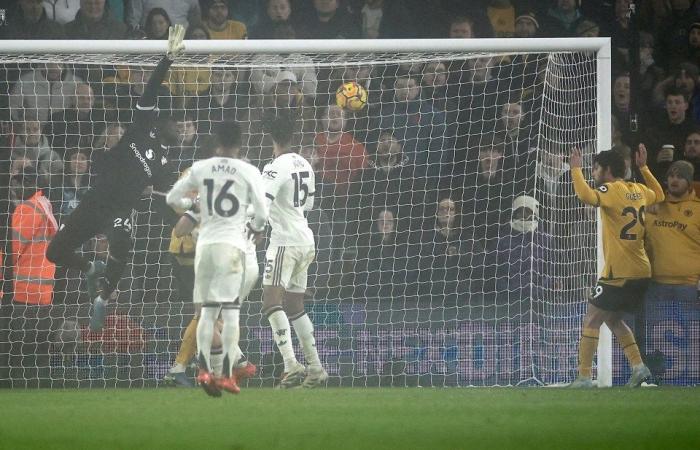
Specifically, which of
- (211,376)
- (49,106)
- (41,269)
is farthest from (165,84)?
(211,376)

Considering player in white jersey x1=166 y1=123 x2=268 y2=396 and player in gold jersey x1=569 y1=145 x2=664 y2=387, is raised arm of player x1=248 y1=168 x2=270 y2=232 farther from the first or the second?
player in gold jersey x1=569 y1=145 x2=664 y2=387

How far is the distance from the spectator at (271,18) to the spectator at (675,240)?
4.05m

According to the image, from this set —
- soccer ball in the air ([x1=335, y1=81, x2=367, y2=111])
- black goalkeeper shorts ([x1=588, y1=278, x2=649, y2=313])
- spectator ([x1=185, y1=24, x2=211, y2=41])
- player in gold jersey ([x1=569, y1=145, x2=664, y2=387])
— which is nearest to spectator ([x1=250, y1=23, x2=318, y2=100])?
soccer ball in the air ([x1=335, y1=81, x2=367, y2=111])

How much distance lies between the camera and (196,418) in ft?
25.3

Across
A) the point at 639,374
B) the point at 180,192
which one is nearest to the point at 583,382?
the point at 639,374

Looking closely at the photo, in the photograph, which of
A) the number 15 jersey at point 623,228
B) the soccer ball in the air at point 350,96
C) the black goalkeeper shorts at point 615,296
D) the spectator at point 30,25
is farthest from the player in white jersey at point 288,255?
the spectator at point 30,25

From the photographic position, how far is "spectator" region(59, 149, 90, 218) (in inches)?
458

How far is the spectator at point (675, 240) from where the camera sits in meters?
11.4

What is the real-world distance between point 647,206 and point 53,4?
20.0 ft

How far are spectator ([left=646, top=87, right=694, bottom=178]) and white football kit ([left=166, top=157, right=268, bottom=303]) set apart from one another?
4.89m

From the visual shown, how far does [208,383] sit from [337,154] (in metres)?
3.70

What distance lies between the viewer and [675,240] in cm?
1157

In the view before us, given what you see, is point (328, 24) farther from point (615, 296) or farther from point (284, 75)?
point (615, 296)

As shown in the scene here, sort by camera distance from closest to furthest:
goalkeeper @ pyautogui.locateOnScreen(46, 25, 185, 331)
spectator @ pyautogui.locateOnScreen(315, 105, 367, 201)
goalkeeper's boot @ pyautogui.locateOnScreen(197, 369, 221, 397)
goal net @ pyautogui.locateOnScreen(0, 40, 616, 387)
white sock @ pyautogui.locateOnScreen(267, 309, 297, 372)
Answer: goalkeeper's boot @ pyautogui.locateOnScreen(197, 369, 221, 397) → white sock @ pyautogui.locateOnScreen(267, 309, 297, 372) → goalkeeper @ pyautogui.locateOnScreen(46, 25, 185, 331) → goal net @ pyautogui.locateOnScreen(0, 40, 616, 387) → spectator @ pyautogui.locateOnScreen(315, 105, 367, 201)
